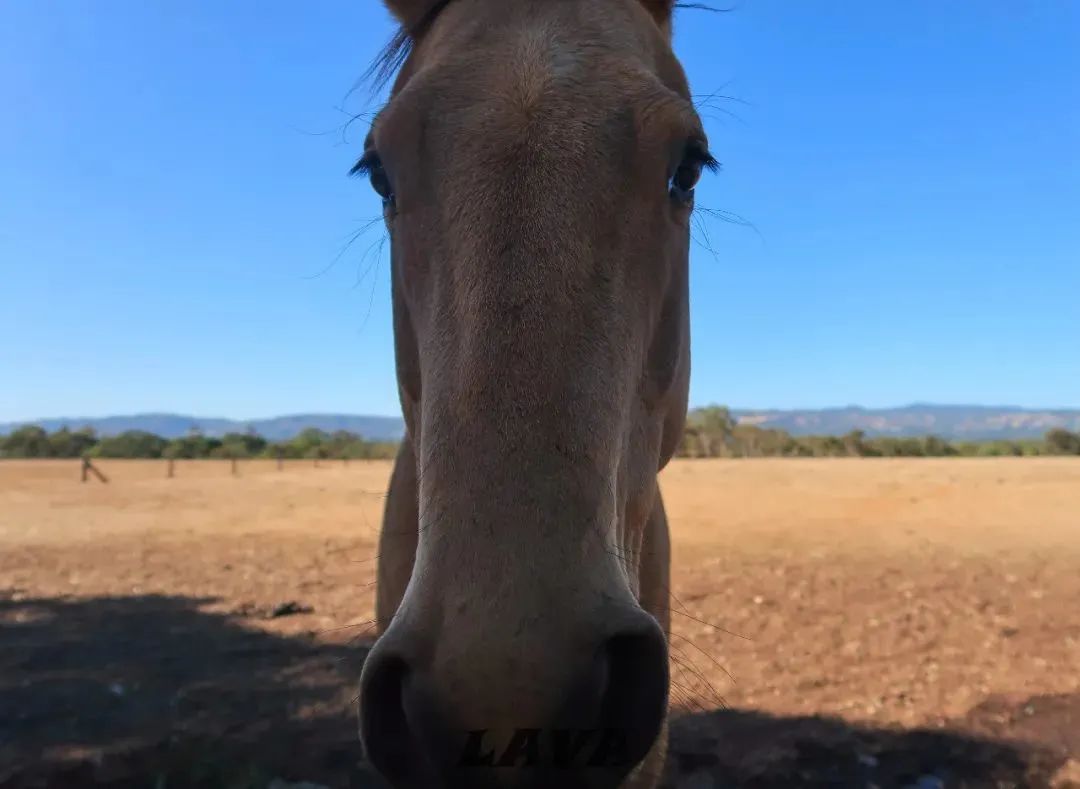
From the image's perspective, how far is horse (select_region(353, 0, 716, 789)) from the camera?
4.26 ft

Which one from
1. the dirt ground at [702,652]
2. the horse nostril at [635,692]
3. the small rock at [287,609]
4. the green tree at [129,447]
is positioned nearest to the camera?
the horse nostril at [635,692]

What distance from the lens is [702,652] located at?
568 centimetres

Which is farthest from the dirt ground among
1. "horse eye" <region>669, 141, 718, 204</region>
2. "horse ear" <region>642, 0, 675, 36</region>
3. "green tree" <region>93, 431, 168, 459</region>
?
"green tree" <region>93, 431, 168, 459</region>

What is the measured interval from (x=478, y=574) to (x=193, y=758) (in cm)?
473

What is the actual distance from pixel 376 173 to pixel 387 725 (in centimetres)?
174

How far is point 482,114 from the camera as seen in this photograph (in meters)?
1.92

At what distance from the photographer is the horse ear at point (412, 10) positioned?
2688 mm

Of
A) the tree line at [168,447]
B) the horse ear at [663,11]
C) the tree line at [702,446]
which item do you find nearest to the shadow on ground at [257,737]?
the horse ear at [663,11]

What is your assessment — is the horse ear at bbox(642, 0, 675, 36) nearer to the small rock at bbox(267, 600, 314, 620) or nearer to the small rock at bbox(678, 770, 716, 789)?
the small rock at bbox(678, 770, 716, 789)

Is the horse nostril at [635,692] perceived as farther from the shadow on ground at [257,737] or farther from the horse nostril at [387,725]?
the shadow on ground at [257,737]

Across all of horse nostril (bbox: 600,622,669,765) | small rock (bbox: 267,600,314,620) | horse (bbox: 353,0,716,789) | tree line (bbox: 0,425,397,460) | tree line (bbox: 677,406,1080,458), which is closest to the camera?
horse (bbox: 353,0,716,789)

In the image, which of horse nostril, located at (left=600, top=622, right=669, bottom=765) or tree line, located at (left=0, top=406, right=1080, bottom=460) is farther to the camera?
tree line, located at (left=0, top=406, right=1080, bottom=460)

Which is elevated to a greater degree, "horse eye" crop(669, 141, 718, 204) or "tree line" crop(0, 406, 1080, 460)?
"horse eye" crop(669, 141, 718, 204)

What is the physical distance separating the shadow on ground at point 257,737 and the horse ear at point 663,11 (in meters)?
4.50
